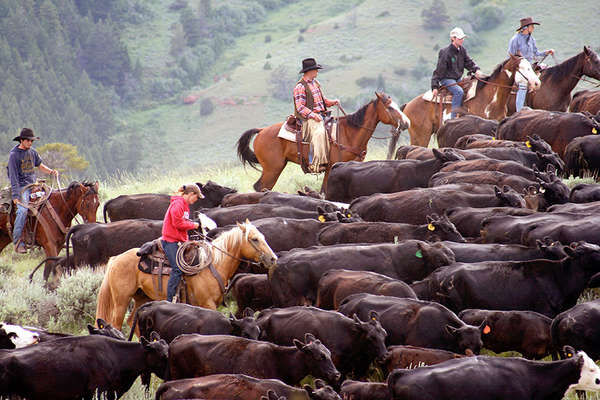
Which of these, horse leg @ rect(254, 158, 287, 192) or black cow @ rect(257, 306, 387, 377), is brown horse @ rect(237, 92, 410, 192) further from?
black cow @ rect(257, 306, 387, 377)

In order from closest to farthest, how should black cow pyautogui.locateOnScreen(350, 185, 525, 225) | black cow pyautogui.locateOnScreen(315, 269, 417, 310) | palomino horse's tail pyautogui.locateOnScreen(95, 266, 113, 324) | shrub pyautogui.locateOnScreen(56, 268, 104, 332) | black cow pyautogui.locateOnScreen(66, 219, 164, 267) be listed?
black cow pyautogui.locateOnScreen(315, 269, 417, 310) < palomino horse's tail pyautogui.locateOnScreen(95, 266, 113, 324) < shrub pyautogui.locateOnScreen(56, 268, 104, 332) < black cow pyautogui.locateOnScreen(350, 185, 525, 225) < black cow pyautogui.locateOnScreen(66, 219, 164, 267)

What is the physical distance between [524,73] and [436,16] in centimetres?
4476

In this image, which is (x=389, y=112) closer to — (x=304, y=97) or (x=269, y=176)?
(x=304, y=97)

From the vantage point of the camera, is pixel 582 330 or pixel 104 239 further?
pixel 104 239

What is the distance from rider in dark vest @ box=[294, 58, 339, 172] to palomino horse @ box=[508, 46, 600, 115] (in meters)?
5.21

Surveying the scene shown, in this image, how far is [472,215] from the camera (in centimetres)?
1173

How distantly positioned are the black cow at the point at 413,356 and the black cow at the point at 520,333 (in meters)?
0.79

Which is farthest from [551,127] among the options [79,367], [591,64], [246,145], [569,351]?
[79,367]

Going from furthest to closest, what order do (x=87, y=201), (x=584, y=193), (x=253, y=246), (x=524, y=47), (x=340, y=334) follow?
(x=524, y=47), (x=87, y=201), (x=584, y=193), (x=253, y=246), (x=340, y=334)

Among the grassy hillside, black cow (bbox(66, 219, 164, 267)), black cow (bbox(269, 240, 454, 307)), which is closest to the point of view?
black cow (bbox(269, 240, 454, 307))

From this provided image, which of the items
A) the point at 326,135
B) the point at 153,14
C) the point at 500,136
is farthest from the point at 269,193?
the point at 153,14

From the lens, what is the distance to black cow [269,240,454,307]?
33.4 feet

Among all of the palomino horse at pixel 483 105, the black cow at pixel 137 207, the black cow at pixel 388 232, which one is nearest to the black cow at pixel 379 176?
the black cow at pixel 137 207

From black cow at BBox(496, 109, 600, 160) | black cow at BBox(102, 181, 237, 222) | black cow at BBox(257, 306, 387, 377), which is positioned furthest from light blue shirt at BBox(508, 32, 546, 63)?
black cow at BBox(257, 306, 387, 377)
